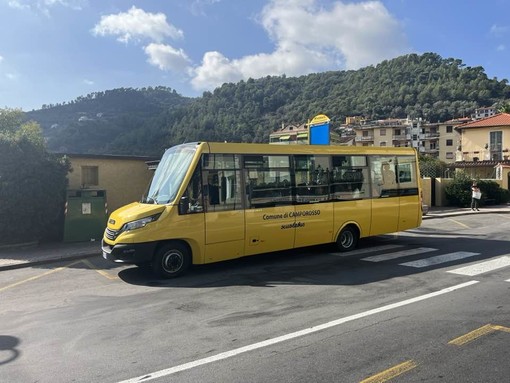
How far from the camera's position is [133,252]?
8289 mm

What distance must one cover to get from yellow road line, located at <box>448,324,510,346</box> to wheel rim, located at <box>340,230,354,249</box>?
19.5 ft

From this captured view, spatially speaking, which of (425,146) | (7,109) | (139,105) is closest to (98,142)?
(139,105)

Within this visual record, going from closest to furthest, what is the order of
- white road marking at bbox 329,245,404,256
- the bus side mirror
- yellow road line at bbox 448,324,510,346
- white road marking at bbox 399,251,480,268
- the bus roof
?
A: 1. yellow road line at bbox 448,324,510,346
2. the bus side mirror
3. the bus roof
4. white road marking at bbox 399,251,480,268
5. white road marking at bbox 329,245,404,256

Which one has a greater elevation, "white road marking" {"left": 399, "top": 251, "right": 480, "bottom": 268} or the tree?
the tree

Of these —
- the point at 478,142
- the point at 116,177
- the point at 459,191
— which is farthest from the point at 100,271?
the point at 478,142

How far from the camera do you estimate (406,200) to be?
12.5m

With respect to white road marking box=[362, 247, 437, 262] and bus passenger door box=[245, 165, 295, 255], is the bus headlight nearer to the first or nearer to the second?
bus passenger door box=[245, 165, 295, 255]

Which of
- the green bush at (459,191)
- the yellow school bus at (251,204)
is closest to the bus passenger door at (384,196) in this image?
the yellow school bus at (251,204)

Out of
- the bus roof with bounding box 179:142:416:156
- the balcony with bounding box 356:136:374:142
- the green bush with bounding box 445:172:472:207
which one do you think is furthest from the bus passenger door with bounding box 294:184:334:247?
the balcony with bounding box 356:136:374:142

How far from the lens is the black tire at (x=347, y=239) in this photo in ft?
36.7

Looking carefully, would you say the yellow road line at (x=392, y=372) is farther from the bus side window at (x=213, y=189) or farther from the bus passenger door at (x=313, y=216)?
the bus passenger door at (x=313, y=216)

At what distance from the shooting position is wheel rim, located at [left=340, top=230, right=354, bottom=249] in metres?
11.3

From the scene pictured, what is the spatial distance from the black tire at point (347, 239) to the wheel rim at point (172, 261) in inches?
171

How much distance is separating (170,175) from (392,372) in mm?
6183
